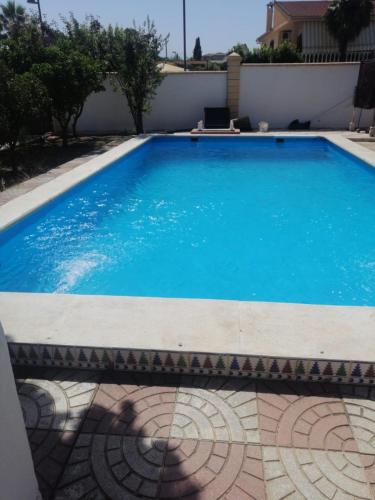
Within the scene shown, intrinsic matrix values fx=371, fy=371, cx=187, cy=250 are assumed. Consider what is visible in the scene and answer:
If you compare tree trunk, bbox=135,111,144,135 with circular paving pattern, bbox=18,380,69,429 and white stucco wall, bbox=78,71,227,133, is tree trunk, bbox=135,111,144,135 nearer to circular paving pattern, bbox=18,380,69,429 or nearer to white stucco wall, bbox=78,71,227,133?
white stucco wall, bbox=78,71,227,133

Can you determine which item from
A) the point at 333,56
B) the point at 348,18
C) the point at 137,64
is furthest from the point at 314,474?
the point at 333,56

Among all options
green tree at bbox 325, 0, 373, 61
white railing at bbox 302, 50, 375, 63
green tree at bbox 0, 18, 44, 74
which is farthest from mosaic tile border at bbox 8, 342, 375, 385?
white railing at bbox 302, 50, 375, 63

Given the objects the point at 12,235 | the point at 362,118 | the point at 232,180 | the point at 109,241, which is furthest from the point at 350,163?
the point at 12,235

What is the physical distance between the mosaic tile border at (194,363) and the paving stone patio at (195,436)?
7 centimetres

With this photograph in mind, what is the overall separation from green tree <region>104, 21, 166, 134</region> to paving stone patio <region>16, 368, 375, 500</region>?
13848 millimetres

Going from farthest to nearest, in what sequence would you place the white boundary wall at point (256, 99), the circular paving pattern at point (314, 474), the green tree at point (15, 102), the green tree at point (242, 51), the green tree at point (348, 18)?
the green tree at point (242, 51), the green tree at point (348, 18), the white boundary wall at point (256, 99), the green tree at point (15, 102), the circular paving pattern at point (314, 474)

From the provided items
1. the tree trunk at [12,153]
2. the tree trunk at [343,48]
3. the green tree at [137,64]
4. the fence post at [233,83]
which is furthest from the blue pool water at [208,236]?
the tree trunk at [343,48]

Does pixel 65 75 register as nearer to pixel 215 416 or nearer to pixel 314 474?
pixel 215 416

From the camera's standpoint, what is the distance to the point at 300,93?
1612 centimetres

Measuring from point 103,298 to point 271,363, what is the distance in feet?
6.37

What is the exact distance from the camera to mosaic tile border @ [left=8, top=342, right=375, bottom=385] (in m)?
3.15

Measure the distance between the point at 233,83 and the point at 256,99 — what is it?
1.23 m

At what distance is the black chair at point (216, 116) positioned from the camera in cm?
1602

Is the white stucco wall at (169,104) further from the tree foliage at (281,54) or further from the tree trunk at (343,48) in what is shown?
the tree trunk at (343,48)
